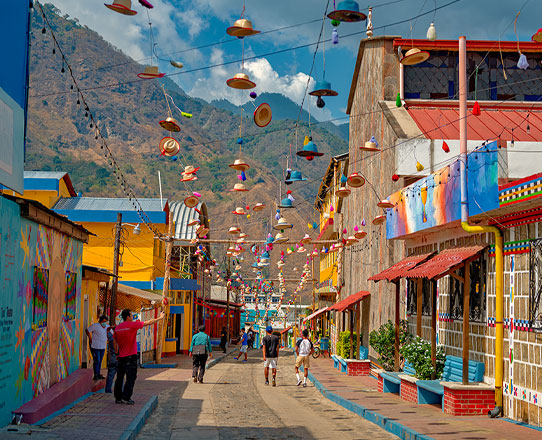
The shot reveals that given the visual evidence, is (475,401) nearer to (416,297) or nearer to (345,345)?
(416,297)

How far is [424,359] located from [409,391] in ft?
2.71

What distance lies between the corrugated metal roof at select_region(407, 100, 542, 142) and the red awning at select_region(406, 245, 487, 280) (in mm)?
7129

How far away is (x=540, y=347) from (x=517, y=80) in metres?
17.5

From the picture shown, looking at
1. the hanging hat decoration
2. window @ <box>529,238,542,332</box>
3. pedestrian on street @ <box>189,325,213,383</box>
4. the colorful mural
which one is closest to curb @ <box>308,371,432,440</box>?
window @ <box>529,238,542,332</box>

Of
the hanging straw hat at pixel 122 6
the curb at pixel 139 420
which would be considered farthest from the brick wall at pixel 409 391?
the hanging straw hat at pixel 122 6

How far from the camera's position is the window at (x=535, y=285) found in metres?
12.1

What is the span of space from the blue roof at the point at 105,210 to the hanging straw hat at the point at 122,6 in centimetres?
2630

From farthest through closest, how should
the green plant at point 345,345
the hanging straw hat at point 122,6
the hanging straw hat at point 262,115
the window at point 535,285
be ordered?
the green plant at point 345,345 → the hanging straw hat at point 262,115 → the window at point 535,285 → the hanging straw hat at point 122,6

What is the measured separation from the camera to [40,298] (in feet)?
44.7

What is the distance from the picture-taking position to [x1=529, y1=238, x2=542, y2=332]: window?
39.7ft

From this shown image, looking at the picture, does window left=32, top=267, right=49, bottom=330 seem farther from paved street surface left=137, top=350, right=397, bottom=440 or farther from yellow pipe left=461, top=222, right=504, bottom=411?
yellow pipe left=461, top=222, right=504, bottom=411

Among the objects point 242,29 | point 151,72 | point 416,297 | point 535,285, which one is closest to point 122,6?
point 242,29

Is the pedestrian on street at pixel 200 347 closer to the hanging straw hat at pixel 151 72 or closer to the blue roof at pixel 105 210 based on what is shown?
the hanging straw hat at pixel 151 72

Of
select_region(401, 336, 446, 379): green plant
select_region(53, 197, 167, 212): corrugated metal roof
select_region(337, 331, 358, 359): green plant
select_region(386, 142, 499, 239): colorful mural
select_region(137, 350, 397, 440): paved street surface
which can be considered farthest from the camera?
select_region(53, 197, 167, 212): corrugated metal roof
